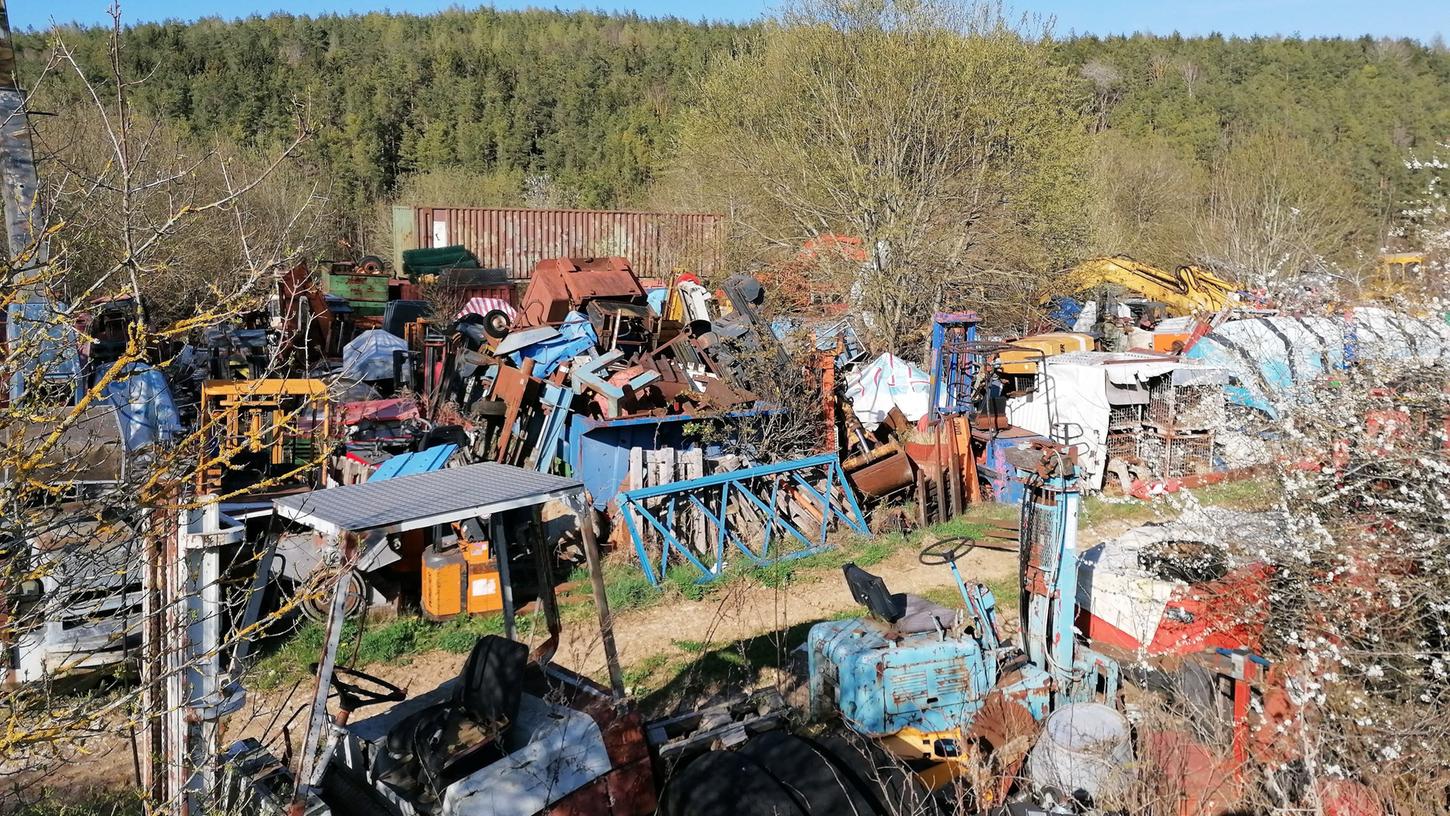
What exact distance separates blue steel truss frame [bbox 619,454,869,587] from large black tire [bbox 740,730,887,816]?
4.93 metres

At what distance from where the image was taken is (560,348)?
11.9 m

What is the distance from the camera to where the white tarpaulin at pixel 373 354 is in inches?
585

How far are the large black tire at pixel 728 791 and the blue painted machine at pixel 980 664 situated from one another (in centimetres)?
125

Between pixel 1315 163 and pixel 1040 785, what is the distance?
25.3 m

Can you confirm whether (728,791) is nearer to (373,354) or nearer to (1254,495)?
(1254,495)

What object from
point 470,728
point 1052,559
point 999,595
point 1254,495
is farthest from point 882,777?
point 999,595

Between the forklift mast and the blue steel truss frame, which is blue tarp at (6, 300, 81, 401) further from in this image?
the blue steel truss frame

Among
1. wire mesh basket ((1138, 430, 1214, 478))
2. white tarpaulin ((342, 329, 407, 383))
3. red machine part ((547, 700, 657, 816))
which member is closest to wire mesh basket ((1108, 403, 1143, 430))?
wire mesh basket ((1138, 430, 1214, 478))

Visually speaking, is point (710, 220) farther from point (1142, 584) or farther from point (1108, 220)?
point (1142, 584)

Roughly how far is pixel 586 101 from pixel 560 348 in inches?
1677

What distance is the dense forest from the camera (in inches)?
1199

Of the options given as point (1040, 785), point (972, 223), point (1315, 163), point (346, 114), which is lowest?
point (1040, 785)

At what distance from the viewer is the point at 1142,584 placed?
5699mm

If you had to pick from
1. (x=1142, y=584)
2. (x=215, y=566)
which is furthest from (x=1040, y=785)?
(x=215, y=566)
